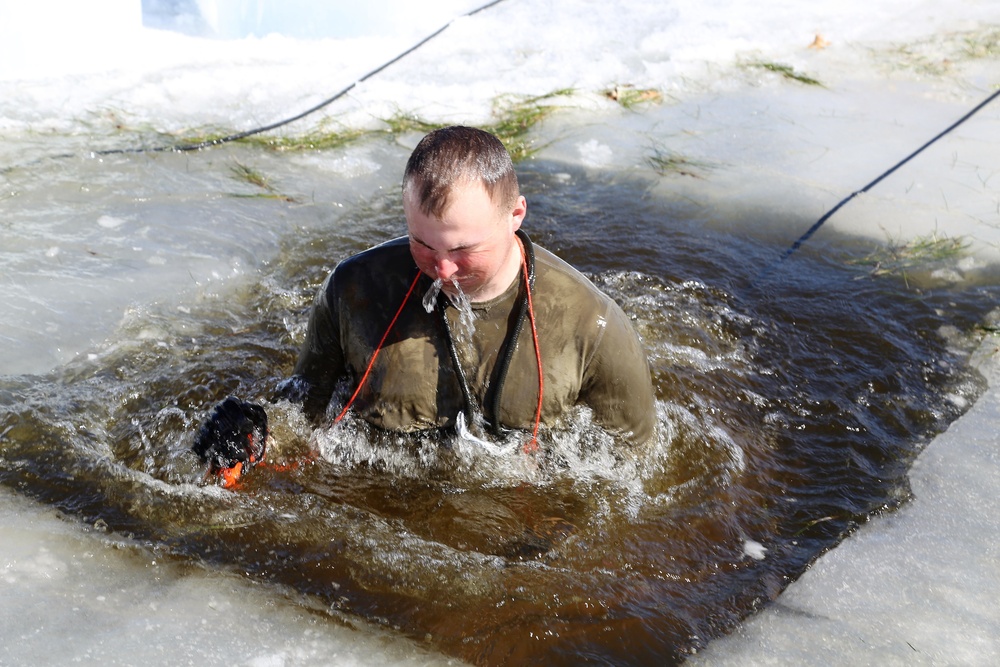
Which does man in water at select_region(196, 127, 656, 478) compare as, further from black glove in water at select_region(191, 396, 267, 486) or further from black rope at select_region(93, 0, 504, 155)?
black rope at select_region(93, 0, 504, 155)

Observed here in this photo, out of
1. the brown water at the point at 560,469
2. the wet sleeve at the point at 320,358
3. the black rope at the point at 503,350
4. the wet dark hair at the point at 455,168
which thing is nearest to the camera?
the wet dark hair at the point at 455,168

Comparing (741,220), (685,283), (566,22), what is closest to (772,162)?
(741,220)

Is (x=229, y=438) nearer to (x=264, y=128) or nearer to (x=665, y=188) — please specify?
(x=264, y=128)

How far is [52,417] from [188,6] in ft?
15.9

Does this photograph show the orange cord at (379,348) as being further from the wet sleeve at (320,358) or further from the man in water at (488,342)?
the wet sleeve at (320,358)

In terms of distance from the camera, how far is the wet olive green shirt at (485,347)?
107 inches

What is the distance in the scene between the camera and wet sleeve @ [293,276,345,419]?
286cm

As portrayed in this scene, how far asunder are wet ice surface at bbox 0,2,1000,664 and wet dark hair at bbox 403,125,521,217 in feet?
3.73

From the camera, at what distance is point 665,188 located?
16.6 feet

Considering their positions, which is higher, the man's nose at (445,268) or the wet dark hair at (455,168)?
the wet dark hair at (455,168)

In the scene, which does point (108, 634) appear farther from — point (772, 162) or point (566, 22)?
point (566, 22)

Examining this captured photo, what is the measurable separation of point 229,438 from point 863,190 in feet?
12.1

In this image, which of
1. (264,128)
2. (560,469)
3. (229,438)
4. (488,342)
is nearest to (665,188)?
(264,128)

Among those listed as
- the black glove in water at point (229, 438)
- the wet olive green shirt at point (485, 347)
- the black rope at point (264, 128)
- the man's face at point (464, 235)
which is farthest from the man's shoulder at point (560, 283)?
the black rope at point (264, 128)
